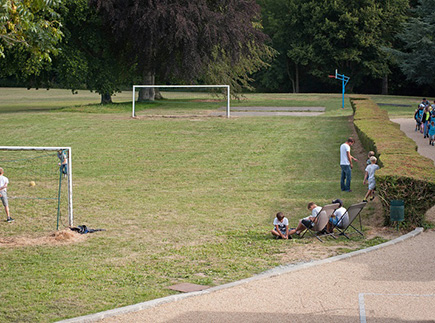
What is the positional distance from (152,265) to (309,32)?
66.4 meters

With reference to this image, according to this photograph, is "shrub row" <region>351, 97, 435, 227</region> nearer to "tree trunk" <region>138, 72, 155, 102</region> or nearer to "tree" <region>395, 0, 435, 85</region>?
"tree trunk" <region>138, 72, 155, 102</region>

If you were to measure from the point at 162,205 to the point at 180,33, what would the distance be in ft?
87.8

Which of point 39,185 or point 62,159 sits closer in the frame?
point 62,159

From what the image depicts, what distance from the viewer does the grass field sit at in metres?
10.7

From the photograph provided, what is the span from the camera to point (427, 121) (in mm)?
30250

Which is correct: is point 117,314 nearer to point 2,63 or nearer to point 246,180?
point 246,180

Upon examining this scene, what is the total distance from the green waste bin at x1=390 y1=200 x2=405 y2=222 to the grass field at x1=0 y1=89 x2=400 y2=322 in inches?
46.7

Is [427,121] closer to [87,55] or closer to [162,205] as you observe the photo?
[162,205]

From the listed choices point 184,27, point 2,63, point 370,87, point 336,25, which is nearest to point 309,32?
point 336,25

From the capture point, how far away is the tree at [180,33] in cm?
4247

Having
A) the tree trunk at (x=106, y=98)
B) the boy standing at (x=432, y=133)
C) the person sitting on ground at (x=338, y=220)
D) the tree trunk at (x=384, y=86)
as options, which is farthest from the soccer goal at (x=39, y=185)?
the tree trunk at (x=384, y=86)

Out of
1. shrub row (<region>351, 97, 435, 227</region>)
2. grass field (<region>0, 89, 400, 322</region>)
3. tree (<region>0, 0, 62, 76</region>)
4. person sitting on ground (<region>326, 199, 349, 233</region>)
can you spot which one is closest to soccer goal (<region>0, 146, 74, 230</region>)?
grass field (<region>0, 89, 400, 322</region>)

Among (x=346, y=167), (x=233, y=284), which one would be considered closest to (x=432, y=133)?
(x=346, y=167)

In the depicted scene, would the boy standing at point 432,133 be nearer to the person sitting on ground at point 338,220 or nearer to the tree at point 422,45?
the person sitting on ground at point 338,220
